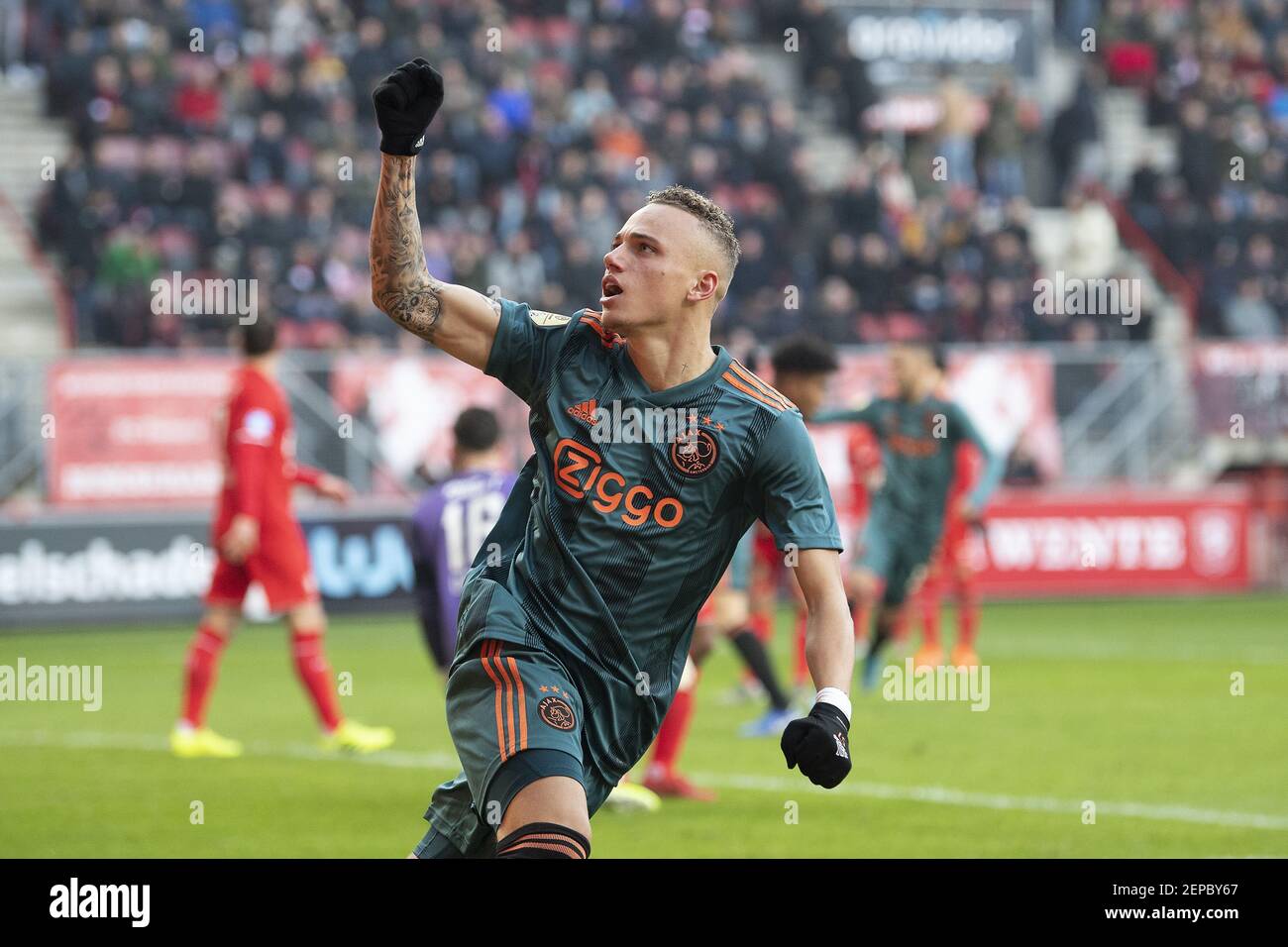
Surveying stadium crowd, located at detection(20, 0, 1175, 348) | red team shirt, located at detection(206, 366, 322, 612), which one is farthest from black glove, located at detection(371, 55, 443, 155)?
stadium crowd, located at detection(20, 0, 1175, 348)

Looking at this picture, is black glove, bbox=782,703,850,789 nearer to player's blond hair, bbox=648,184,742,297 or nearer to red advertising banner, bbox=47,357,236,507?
player's blond hair, bbox=648,184,742,297

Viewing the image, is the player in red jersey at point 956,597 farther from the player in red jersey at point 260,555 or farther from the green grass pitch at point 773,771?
the player in red jersey at point 260,555

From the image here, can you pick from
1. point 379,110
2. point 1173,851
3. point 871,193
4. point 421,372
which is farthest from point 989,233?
point 379,110

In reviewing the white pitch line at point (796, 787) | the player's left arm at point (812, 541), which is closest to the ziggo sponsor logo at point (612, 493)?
the player's left arm at point (812, 541)

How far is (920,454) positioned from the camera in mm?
13898

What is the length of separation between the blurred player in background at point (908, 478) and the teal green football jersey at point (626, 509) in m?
8.53

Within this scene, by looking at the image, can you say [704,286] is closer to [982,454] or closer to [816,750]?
[816,750]

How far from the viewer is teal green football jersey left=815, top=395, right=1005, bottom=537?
541 inches

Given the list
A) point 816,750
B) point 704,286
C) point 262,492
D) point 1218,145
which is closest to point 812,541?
point 816,750

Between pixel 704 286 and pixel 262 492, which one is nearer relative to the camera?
pixel 704 286

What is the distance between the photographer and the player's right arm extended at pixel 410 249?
4742 mm

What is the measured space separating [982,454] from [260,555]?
17.1ft

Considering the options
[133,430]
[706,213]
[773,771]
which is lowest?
[773,771]
